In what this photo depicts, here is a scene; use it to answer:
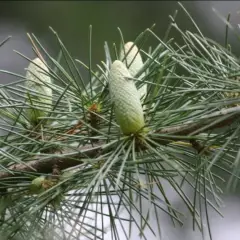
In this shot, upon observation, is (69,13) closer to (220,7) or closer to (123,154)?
(220,7)

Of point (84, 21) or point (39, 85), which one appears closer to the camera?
point (39, 85)

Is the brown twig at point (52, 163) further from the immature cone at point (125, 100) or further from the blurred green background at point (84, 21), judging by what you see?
the blurred green background at point (84, 21)

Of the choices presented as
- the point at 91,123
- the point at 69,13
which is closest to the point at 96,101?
the point at 91,123

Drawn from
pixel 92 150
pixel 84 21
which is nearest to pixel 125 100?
pixel 92 150

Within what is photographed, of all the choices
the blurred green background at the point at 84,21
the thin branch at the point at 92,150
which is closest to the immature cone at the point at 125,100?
the thin branch at the point at 92,150

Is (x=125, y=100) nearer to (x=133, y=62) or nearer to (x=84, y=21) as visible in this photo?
(x=133, y=62)

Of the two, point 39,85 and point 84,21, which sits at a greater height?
point 84,21
